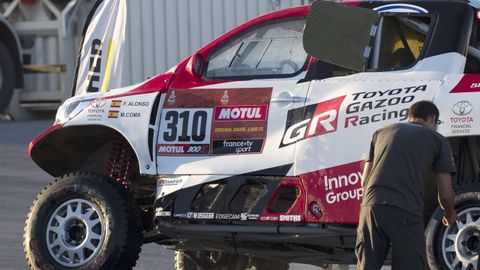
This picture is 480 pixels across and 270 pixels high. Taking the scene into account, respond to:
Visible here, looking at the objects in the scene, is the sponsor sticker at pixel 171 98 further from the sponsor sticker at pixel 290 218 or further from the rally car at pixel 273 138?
the sponsor sticker at pixel 290 218

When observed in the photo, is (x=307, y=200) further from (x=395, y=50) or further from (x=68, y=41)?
(x=68, y=41)

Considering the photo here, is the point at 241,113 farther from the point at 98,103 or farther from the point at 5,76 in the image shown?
the point at 5,76

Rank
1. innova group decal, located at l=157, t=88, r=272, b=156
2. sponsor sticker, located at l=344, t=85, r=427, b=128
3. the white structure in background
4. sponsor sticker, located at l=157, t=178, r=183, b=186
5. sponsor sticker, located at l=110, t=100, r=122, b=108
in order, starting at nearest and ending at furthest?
sponsor sticker, located at l=344, t=85, r=427, b=128 < innova group decal, located at l=157, t=88, r=272, b=156 < sponsor sticker, located at l=157, t=178, r=183, b=186 < sponsor sticker, located at l=110, t=100, r=122, b=108 < the white structure in background

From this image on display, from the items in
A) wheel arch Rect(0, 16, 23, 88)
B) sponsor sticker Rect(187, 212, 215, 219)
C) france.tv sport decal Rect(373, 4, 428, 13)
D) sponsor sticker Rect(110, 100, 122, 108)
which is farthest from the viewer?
wheel arch Rect(0, 16, 23, 88)

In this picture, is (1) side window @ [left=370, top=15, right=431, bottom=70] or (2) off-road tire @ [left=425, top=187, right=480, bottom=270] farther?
(1) side window @ [left=370, top=15, right=431, bottom=70]

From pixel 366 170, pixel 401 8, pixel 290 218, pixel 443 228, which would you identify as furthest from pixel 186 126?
pixel 443 228

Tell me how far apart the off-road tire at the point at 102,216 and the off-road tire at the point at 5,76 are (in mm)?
10634

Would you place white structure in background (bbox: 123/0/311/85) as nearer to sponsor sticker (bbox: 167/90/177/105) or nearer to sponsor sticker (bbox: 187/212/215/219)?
sponsor sticker (bbox: 167/90/177/105)

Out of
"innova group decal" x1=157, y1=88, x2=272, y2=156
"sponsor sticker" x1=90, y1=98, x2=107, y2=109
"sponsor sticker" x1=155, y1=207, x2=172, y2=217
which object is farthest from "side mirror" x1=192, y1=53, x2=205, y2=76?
"sponsor sticker" x1=155, y1=207, x2=172, y2=217

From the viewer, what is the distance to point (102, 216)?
30.3 ft

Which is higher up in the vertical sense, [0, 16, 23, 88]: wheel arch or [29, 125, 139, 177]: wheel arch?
[0, 16, 23, 88]: wheel arch

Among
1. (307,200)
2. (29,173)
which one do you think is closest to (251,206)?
(307,200)

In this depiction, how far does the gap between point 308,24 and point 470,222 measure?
1728 millimetres

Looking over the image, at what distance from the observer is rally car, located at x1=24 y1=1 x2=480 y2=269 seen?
8.41 meters
